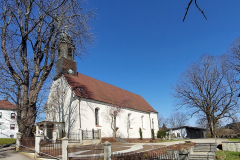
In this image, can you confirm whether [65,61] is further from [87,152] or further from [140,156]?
[140,156]

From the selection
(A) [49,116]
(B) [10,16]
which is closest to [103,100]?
(A) [49,116]

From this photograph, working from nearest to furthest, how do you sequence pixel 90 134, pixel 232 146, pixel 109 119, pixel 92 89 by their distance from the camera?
pixel 232 146 < pixel 90 134 < pixel 109 119 < pixel 92 89

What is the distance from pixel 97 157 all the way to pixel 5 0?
11.2 meters

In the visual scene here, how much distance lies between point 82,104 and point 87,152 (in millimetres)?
13685

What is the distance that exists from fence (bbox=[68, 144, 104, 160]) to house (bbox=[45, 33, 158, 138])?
1117 cm

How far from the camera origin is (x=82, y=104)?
71.5 ft

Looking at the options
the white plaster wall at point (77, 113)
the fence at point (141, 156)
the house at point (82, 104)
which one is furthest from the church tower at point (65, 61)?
the fence at point (141, 156)

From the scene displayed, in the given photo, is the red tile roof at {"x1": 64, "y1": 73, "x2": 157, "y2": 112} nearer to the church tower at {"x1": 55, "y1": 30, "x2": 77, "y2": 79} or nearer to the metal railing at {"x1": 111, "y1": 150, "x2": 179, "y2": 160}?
the church tower at {"x1": 55, "y1": 30, "x2": 77, "y2": 79}

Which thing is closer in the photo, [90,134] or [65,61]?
[90,134]

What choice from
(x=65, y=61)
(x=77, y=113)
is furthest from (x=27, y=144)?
(x=65, y=61)

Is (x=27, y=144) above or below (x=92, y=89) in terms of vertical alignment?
below

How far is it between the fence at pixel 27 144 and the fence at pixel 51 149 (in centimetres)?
132

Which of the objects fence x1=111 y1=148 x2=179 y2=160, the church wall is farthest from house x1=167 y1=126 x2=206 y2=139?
fence x1=111 y1=148 x2=179 y2=160

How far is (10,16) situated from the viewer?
14.0m
